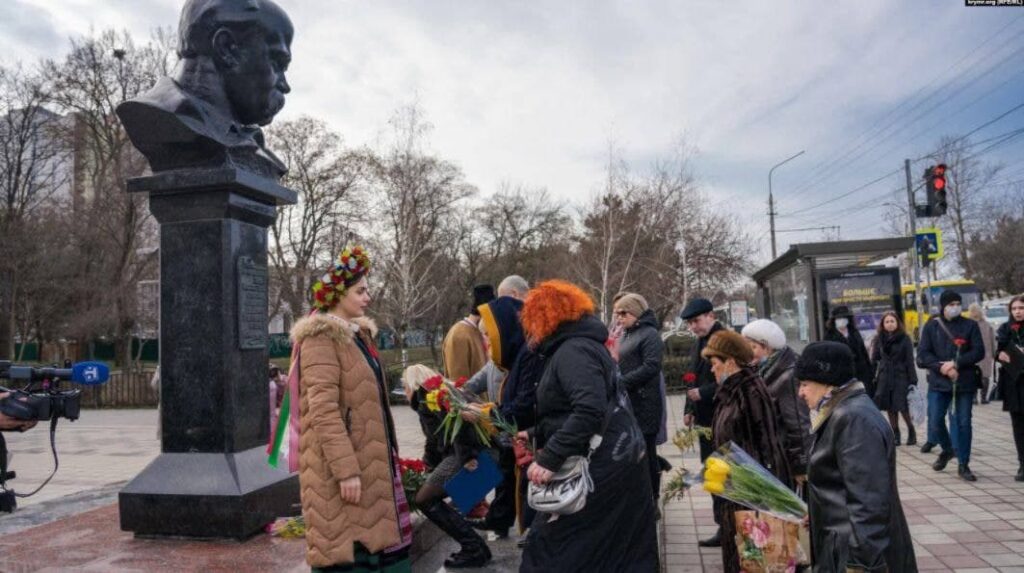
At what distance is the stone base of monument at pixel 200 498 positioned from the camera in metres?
4.62

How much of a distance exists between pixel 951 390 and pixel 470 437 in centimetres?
587

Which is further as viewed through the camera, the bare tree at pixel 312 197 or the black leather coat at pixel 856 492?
the bare tree at pixel 312 197

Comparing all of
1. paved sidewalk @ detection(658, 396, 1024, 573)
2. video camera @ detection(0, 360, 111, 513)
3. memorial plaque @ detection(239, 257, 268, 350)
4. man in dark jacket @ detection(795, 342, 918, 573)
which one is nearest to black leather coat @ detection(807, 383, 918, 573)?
man in dark jacket @ detection(795, 342, 918, 573)

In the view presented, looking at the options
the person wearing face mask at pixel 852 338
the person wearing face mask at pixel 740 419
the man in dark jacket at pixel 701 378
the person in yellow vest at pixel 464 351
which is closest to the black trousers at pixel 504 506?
the person in yellow vest at pixel 464 351

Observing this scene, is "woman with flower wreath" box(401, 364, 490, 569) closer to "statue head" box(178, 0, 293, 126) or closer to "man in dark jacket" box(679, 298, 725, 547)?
"man in dark jacket" box(679, 298, 725, 547)

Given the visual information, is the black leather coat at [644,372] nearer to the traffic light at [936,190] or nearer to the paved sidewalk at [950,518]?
the paved sidewalk at [950,518]

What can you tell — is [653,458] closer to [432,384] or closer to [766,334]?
[766,334]

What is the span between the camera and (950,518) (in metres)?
5.93

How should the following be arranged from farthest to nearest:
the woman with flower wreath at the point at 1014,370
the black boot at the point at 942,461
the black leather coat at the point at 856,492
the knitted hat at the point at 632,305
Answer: the black boot at the point at 942,461
the woman with flower wreath at the point at 1014,370
the knitted hat at the point at 632,305
the black leather coat at the point at 856,492

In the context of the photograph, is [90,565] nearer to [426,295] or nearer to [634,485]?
[634,485]

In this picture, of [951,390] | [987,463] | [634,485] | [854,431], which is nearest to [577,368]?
[634,485]

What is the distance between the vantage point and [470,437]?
4328 millimetres

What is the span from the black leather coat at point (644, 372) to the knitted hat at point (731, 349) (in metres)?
1.22

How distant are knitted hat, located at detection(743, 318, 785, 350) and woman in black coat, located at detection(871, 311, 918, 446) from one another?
491cm
